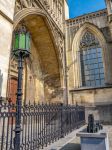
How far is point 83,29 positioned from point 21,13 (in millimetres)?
7059

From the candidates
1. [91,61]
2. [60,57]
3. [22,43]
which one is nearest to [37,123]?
[22,43]

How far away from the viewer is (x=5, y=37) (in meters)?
5.97

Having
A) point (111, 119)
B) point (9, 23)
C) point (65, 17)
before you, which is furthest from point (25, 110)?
point (65, 17)

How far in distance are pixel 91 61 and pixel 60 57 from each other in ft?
8.15

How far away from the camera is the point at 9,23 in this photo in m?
6.32

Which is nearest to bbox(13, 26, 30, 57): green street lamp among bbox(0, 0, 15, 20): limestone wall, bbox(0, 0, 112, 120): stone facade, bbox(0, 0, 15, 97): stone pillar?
bbox(0, 0, 15, 97): stone pillar

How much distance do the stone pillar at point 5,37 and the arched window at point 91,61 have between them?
7719 millimetres

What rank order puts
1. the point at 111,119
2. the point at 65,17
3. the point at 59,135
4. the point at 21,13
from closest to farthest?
the point at 59,135
the point at 21,13
the point at 111,119
the point at 65,17

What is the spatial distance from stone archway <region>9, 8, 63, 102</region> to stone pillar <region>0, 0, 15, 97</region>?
295 cm

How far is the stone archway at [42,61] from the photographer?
10.3m

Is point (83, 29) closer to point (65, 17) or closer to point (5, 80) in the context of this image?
point (65, 17)

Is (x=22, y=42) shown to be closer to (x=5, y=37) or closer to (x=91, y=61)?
(x=5, y=37)

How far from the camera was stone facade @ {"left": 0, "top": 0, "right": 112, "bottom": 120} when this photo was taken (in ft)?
34.2

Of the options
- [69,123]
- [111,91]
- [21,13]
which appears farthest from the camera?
[111,91]
